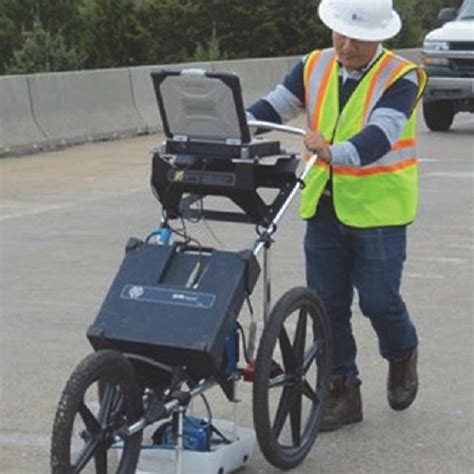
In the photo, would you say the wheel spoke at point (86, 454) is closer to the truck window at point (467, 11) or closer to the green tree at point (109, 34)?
the truck window at point (467, 11)

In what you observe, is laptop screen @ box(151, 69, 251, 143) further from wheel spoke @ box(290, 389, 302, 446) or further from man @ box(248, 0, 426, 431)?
wheel spoke @ box(290, 389, 302, 446)

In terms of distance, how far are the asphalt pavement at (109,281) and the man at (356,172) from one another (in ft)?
1.29

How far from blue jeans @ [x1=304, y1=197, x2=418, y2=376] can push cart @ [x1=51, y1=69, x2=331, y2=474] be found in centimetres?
28

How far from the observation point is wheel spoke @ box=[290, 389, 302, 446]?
523 cm

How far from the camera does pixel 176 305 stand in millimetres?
4734

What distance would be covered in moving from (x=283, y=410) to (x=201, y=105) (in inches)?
48.2

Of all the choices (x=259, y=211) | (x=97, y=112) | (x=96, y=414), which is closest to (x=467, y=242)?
(x=259, y=211)

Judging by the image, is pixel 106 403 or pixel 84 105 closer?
pixel 106 403

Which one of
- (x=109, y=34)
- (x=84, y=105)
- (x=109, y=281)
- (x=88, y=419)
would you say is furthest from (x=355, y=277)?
(x=109, y=34)

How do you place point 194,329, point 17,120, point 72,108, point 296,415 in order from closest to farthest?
1. point 194,329
2. point 296,415
3. point 17,120
4. point 72,108

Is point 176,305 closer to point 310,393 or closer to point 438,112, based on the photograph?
point 310,393

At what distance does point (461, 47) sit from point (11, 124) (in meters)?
6.72

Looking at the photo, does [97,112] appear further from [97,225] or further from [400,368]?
[400,368]

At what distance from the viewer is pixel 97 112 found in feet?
57.3
